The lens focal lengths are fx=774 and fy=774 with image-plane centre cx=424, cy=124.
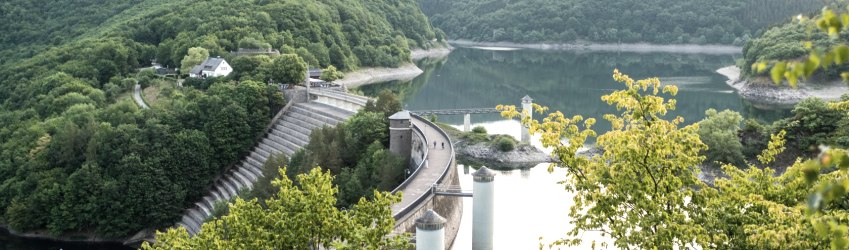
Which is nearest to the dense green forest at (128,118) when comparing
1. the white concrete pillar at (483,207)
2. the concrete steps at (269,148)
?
the concrete steps at (269,148)

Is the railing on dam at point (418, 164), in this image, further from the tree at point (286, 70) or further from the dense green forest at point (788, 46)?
the dense green forest at point (788, 46)

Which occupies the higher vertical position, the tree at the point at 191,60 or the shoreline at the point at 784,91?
the tree at the point at 191,60

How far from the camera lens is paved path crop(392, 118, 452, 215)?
3309 centimetres

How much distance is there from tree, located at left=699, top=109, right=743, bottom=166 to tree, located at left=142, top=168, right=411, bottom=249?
36.7 metres

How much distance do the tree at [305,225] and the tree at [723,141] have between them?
36669mm

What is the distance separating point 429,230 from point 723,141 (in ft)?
107

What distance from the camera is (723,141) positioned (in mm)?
49281

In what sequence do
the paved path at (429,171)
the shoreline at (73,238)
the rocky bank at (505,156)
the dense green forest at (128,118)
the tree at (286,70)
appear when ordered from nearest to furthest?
the paved path at (429,171)
the shoreline at (73,238)
the dense green forest at (128,118)
the rocky bank at (505,156)
the tree at (286,70)

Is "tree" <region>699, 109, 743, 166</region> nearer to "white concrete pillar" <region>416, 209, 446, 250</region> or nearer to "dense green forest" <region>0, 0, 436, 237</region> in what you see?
"white concrete pillar" <region>416, 209, 446, 250</region>

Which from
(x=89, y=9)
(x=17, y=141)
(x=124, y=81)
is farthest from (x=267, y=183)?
(x=89, y=9)

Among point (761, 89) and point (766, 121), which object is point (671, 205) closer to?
point (766, 121)

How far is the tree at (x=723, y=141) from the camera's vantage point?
4878 centimetres

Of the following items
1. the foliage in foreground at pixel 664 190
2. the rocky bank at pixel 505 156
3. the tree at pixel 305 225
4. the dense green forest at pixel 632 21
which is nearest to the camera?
the foliage in foreground at pixel 664 190

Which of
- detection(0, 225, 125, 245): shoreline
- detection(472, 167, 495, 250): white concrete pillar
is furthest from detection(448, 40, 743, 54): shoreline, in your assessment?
detection(472, 167, 495, 250): white concrete pillar
